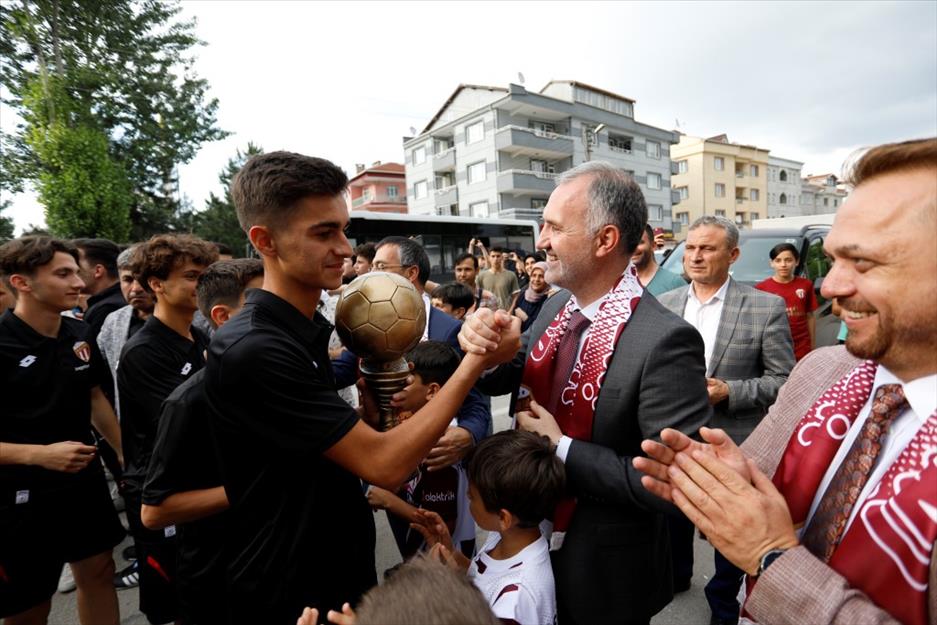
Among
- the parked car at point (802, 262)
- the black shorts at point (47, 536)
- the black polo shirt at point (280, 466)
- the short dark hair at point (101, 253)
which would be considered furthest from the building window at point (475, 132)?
the black polo shirt at point (280, 466)

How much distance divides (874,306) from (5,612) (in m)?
3.97

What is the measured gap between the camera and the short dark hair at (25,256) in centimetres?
285

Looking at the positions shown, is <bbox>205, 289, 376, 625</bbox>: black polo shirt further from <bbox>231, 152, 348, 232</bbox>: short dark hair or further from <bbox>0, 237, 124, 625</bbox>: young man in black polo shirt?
<bbox>0, 237, 124, 625</bbox>: young man in black polo shirt

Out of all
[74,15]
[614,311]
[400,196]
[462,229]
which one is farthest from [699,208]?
[614,311]

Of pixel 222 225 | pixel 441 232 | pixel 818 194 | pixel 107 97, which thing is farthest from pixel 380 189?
pixel 818 194

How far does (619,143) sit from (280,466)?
40.9 meters

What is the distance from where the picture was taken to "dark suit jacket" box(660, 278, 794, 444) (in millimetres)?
2826

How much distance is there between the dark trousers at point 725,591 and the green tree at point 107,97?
17.0 meters

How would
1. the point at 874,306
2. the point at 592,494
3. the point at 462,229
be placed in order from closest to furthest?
the point at 874,306 < the point at 592,494 < the point at 462,229

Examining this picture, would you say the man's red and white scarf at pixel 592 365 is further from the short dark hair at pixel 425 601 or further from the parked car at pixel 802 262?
the parked car at pixel 802 262

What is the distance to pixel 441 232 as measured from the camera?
50.7 feet

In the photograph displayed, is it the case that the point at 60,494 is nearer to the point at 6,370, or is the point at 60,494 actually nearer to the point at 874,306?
the point at 6,370

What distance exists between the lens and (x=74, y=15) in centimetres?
1909

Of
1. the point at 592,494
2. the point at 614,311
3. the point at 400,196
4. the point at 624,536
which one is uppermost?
the point at 400,196
